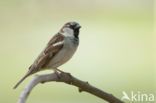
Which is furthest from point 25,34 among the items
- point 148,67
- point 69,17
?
point 148,67

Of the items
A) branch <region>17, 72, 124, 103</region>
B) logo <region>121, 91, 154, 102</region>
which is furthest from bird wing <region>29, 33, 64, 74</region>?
logo <region>121, 91, 154, 102</region>

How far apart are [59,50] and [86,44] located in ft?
1.15

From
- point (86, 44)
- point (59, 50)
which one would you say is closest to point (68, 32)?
point (59, 50)

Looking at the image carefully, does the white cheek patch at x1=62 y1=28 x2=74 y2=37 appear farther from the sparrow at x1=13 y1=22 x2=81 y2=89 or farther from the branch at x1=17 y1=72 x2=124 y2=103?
the branch at x1=17 y1=72 x2=124 y2=103

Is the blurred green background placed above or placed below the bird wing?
below

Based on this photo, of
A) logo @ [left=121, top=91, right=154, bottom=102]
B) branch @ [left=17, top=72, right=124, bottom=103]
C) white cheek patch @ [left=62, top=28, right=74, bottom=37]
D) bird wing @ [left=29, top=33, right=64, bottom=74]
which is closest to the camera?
branch @ [left=17, top=72, right=124, bottom=103]

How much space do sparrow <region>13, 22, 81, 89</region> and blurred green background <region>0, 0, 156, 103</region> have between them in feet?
0.58

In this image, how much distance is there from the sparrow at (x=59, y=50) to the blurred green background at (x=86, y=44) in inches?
7.0

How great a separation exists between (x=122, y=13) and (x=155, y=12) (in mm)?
198

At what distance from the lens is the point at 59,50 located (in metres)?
1.39

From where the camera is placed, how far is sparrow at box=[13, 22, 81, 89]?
131cm

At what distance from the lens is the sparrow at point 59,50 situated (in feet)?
4.29

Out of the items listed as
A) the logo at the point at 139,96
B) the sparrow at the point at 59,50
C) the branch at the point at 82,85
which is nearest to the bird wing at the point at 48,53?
the sparrow at the point at 59,50

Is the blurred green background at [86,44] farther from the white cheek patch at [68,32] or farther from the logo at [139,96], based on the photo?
the white cheek patch at [68,32]
